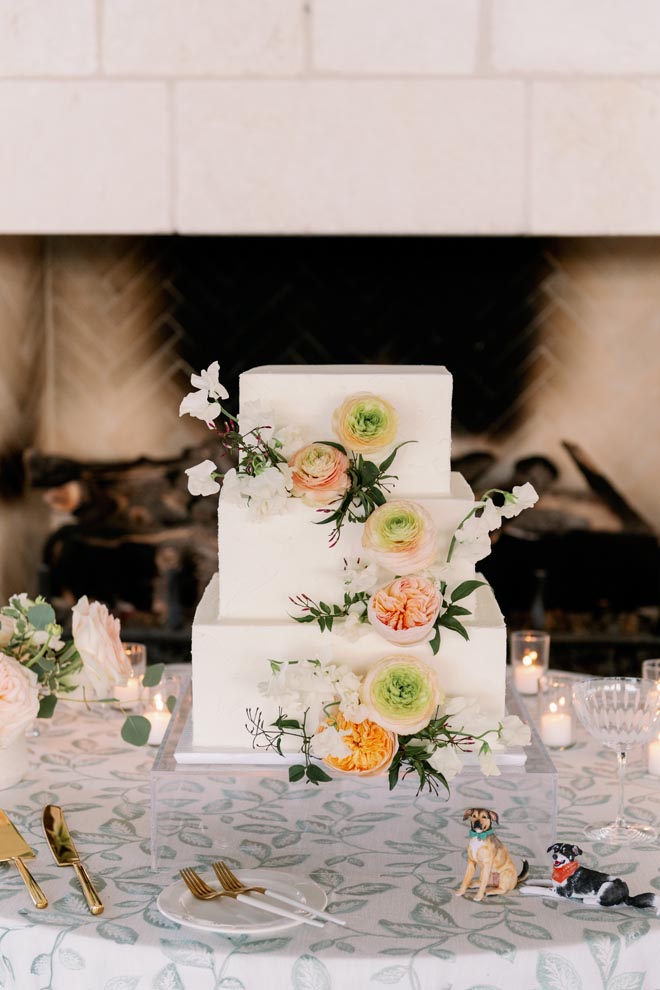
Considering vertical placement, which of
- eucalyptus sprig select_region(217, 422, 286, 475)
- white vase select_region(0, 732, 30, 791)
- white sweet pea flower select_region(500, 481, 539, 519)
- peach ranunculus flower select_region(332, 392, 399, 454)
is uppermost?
peach ranunculus flower select_region(332, 392, 399, 454)

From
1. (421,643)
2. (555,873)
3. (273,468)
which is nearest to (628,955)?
(555,873)

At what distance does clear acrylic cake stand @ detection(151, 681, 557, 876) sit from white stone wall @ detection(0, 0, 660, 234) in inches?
57.9

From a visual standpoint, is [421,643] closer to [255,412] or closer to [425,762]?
[425,762]

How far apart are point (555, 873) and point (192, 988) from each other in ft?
1.19

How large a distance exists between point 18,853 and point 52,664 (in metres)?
0.25

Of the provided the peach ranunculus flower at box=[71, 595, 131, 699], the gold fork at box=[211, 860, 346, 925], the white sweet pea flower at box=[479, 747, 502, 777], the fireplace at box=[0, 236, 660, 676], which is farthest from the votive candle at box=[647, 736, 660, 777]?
the fireplace at box=[0, 236, 660, 676]

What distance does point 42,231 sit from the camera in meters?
2.52

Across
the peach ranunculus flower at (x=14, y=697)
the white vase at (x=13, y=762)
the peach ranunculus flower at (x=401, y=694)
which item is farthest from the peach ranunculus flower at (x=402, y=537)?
the white vase at (x=13, y=762)

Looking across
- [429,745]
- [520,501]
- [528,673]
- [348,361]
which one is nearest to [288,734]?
[429,745]

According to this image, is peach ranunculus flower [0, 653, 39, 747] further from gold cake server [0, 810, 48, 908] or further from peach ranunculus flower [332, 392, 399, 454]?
peach ranunculus flower [332, 392, 399, 454]

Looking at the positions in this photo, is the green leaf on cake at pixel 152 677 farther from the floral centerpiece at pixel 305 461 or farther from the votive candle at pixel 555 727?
the votive candle at pixel 555 727

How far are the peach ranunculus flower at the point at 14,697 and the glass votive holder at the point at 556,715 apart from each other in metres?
0.67

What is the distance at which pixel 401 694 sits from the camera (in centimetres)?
117

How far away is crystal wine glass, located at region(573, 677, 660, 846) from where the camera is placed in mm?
A: 1271
